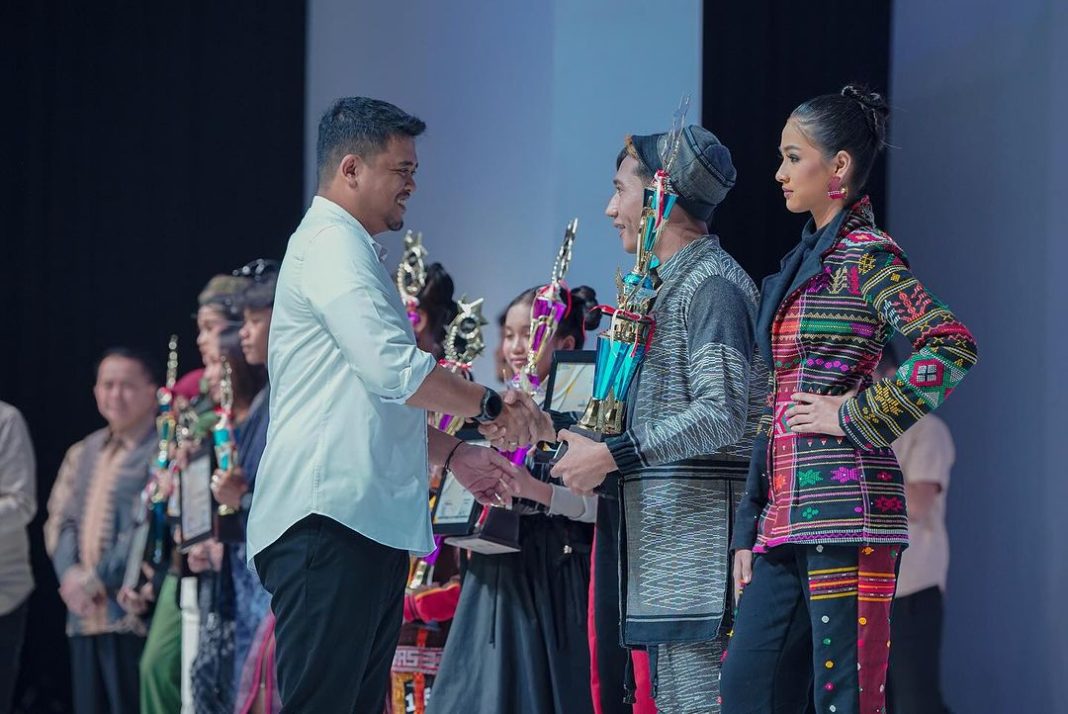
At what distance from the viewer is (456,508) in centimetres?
394

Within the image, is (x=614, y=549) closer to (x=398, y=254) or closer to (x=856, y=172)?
(x=856, y=172)

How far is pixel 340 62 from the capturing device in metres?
6.73

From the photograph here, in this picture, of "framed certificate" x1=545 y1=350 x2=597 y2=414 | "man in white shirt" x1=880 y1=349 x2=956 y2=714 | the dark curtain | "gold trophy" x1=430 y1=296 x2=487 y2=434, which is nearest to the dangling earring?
"framed certificate" x1=545 y1=350 x2=597 y2=414

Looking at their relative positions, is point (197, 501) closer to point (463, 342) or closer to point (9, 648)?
point (9, 648)

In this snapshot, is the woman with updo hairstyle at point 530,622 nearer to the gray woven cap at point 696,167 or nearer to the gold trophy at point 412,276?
the gold trophy at point 412,276

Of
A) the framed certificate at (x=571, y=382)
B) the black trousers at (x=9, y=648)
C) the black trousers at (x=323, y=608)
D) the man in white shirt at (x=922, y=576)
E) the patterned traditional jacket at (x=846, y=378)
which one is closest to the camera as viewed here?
the patterned traditional jacket at (x=846, y=378)

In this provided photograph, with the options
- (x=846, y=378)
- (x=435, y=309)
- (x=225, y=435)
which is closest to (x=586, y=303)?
(x=435, y=309)

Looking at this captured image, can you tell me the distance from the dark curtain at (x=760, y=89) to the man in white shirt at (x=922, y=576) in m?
0.70

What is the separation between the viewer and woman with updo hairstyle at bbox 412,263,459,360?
4.66 metres

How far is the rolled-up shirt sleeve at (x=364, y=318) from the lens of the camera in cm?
284

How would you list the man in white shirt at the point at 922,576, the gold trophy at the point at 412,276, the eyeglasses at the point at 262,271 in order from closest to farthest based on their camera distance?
the gold trophy at the point at 412,276 < the man in white shirt at the point at 922,576 < the eyeglasses at the point at 262,271

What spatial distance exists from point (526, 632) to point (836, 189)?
61.5 inches

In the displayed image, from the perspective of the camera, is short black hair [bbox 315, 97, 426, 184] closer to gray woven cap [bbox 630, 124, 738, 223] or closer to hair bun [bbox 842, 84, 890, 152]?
gray woven cap [bbox 630, 124, 738, 223]

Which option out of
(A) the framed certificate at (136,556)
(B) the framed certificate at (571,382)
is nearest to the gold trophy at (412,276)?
(B) the framed certificate at (571,382)
